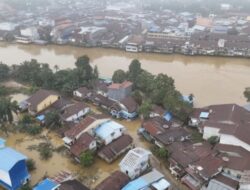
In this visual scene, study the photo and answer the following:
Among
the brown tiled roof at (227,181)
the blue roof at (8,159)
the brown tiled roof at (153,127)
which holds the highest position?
the blue roof at (8,159)

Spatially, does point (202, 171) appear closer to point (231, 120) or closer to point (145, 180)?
point (145, 180)

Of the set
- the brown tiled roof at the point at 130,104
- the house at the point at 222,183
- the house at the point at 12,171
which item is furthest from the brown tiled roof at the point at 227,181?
the house at the point at 12,171

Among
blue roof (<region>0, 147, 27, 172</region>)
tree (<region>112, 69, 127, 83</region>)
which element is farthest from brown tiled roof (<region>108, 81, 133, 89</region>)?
blue roof (<region>0, 147, 27, 172</region>)

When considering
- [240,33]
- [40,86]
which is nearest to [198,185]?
[40,86]

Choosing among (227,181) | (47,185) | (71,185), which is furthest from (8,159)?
(227,181)

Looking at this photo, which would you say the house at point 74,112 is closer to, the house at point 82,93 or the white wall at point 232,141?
the house at point 82,93
